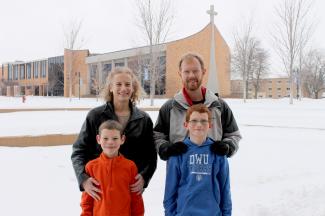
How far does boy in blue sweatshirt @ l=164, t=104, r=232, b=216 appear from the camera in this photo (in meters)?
2.71

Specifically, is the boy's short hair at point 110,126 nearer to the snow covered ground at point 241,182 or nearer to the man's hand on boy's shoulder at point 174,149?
the man's hand on boy's shoulder at point 174,149

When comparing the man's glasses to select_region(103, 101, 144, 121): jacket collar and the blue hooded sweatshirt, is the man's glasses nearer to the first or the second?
the blue hooded sweatshirt

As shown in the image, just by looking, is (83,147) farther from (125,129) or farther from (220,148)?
(220,148)

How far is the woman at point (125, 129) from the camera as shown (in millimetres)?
3027

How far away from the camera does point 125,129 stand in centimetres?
303

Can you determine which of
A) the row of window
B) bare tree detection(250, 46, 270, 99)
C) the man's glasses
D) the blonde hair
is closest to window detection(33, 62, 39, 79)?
the row of window

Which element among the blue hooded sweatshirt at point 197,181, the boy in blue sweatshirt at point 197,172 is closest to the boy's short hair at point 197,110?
the boy in blue sweatshirt at point 197,172

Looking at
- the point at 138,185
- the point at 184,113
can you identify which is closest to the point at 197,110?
the point at 184,113

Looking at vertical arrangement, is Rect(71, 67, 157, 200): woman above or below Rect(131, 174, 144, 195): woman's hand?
above

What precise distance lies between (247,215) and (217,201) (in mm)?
1849

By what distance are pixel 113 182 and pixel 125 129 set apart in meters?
0.46

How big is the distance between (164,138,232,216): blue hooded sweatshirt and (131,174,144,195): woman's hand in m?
0.25

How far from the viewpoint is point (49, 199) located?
5078mm

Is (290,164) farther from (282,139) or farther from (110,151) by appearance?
(110,151)
